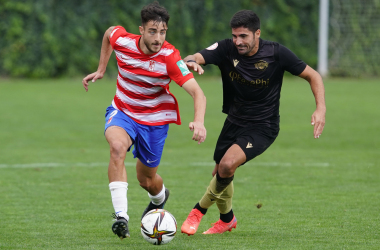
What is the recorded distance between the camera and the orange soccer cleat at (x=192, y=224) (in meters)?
5.64

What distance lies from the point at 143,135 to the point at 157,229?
44.2 inches

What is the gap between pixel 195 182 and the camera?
824cm

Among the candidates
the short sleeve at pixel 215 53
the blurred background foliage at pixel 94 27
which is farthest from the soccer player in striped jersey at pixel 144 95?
the blurred background foliage at pixel 94 27

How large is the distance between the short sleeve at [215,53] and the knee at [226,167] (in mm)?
1019

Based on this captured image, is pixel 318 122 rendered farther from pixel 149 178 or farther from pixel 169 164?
pixel 169 164

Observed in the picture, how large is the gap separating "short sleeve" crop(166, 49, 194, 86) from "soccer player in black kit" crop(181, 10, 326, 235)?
7.2 inches

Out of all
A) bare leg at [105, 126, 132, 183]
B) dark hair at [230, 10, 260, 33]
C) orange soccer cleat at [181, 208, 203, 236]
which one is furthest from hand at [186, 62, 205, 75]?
orange soccer cleat at [181, 208, 203, 236]

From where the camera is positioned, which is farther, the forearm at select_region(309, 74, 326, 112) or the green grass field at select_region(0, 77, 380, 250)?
the forearm at select_region(309, 74, 326, 112)

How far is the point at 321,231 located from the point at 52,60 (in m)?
17.0

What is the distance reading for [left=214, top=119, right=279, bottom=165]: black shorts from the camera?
18.6ft

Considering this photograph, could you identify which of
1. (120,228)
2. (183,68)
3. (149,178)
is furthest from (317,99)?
(120,228)

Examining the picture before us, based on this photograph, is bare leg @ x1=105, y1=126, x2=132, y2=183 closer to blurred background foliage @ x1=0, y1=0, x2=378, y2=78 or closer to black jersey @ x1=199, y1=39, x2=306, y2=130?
black jersey @ x1=199, y1=39, x2=306, y2=130

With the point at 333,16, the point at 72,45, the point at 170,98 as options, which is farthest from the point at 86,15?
the point at 170,98

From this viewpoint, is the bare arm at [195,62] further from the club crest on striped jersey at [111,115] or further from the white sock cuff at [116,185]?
the white sock cuff at [116,185]
